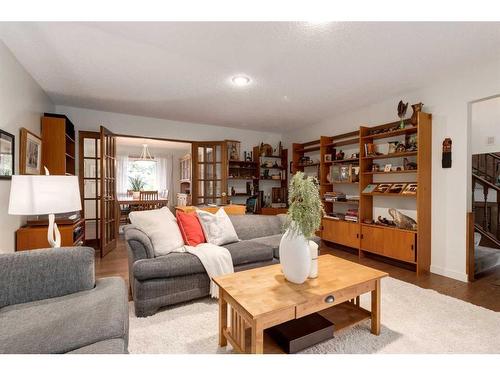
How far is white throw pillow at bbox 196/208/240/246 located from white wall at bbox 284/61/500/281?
8.27ft

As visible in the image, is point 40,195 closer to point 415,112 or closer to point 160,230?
point 160,230

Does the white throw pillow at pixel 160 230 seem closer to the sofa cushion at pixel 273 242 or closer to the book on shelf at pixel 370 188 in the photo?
the sofa cushion at pixel 273 242

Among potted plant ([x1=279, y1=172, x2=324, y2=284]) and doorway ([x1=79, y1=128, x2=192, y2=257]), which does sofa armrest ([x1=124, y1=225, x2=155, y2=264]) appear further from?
doorway ([x1=79, y1=128, x2=192, y2=257])

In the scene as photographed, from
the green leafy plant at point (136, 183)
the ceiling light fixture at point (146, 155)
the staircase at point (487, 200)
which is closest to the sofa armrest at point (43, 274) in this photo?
the staircase at point (487, 200)

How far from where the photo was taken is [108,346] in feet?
3.44

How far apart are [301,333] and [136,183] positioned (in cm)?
688

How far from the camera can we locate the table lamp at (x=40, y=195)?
62.2 inches

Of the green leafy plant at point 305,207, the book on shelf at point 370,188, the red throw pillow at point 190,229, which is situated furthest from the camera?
the book on shelf at point 370,188

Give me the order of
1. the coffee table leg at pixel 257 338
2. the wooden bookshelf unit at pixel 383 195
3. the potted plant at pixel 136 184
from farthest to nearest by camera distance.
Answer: the potted plant at pixel 136 184 → the wooden bookshelf unit at pixel 383 195 → the coffee table leg at pixel 257 338

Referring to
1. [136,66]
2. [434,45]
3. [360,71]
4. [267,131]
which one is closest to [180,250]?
[136,66]

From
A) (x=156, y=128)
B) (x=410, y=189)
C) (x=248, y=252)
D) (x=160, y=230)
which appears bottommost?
(x=248, y=252)

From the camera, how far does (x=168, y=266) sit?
6.72ft

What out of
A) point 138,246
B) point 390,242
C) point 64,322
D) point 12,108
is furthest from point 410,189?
point 12,108

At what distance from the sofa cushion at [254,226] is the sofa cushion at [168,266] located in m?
0.96
